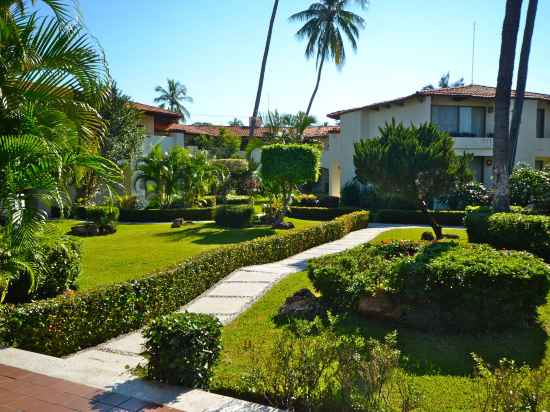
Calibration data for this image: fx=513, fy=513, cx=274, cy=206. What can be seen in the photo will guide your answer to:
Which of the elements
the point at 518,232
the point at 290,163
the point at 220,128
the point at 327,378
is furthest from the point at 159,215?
the point at 220,128

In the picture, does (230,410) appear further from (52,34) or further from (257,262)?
(257,262)

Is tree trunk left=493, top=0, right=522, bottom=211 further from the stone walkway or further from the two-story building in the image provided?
the two-story building

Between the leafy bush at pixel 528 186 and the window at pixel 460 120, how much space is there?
8207 mm

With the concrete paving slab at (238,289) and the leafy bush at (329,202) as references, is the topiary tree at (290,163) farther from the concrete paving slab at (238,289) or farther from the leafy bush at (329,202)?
the leafy bush at (329,202)

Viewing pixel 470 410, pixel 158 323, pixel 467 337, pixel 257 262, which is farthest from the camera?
pixel 257 262

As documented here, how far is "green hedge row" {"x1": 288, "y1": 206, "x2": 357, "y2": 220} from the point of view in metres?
24.4

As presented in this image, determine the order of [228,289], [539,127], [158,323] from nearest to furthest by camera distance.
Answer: [158,323]
[228,289]
[539,127]

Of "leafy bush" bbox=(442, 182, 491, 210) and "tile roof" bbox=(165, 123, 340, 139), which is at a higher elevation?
"tile roof" bbox=(165, 123, 340, 139)

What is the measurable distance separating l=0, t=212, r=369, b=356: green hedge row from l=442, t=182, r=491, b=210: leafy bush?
16178mm

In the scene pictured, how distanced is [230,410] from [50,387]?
1725 millimetres

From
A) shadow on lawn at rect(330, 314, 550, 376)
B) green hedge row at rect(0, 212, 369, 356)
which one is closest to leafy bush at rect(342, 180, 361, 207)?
green hedge row at rect(0, 212, 369, 356)

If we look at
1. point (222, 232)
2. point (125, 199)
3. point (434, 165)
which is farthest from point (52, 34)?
point (125, 199)

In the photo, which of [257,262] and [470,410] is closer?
[470,410]

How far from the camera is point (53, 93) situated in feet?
20.4
